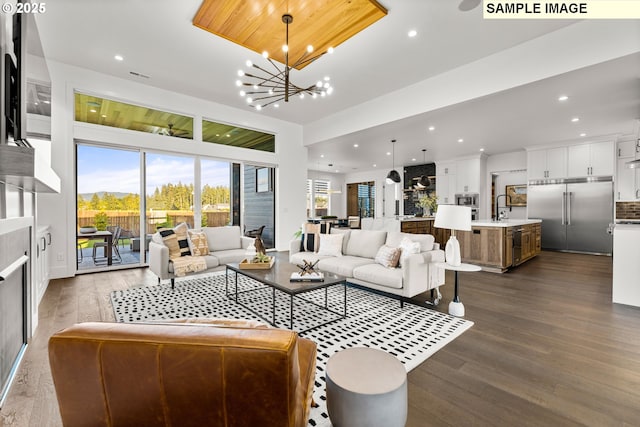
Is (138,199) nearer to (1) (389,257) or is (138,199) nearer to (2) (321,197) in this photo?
(1) (389,257)

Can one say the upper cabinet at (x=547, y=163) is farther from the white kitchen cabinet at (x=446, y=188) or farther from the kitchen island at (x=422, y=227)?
the kitchen island at (x=422, y=227)

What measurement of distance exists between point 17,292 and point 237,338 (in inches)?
100

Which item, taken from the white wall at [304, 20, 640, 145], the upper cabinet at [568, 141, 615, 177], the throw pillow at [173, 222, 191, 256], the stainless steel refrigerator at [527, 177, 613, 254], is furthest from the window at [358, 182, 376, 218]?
the throw pillow at [173, 222, 191, 256]

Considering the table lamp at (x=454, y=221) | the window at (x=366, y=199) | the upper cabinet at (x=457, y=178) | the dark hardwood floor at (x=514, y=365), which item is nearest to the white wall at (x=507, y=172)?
the upper cabinet at (x=457, y=178)

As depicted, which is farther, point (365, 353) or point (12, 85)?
point (12, 85)

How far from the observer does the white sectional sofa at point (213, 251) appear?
3781 millimetres

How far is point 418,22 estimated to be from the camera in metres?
3.33

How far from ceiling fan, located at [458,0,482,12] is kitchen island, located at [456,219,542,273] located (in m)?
3.62

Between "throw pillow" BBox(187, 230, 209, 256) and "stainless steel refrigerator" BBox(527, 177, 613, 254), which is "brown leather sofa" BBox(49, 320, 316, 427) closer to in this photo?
"throw pillow" BBox(187, 230, 209, 256)

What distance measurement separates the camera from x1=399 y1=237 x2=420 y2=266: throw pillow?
3322mm

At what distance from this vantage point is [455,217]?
9.93ft

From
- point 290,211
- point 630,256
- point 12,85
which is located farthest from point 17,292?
point 630,256

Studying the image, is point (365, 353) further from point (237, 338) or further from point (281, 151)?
point (281, 151)

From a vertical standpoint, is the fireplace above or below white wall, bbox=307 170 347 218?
below
